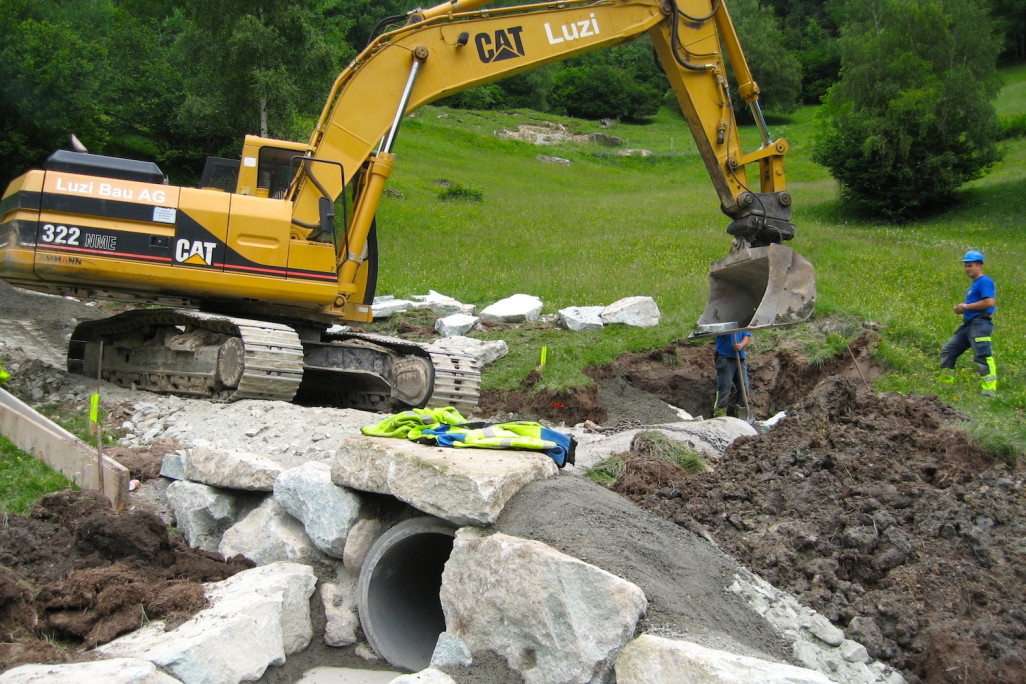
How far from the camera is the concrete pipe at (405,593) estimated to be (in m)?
5.30

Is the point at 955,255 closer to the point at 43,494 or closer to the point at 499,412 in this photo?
the point at 499,412

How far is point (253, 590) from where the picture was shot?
516cm

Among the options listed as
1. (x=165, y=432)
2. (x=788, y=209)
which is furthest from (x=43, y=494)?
(x=788, y=209)

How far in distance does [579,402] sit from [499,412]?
3.09ft

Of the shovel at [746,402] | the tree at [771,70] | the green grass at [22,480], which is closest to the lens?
the green grass at [22,480]

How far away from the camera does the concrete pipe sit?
5305 mm

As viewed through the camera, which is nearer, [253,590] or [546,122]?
[253,590]

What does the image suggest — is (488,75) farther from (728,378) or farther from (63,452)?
(63,452)

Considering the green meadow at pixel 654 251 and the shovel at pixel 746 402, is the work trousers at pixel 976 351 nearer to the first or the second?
the green meadow at pixel 654 251

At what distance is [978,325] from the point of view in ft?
31.2

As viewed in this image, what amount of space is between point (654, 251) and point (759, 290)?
11.4 meters

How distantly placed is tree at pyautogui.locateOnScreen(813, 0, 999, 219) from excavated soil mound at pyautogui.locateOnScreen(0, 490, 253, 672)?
81.9 ft

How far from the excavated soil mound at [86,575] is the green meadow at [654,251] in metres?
5.17

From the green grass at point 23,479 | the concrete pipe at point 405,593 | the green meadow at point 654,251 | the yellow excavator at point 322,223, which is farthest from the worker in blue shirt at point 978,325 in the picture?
the green grass at point 23,479
